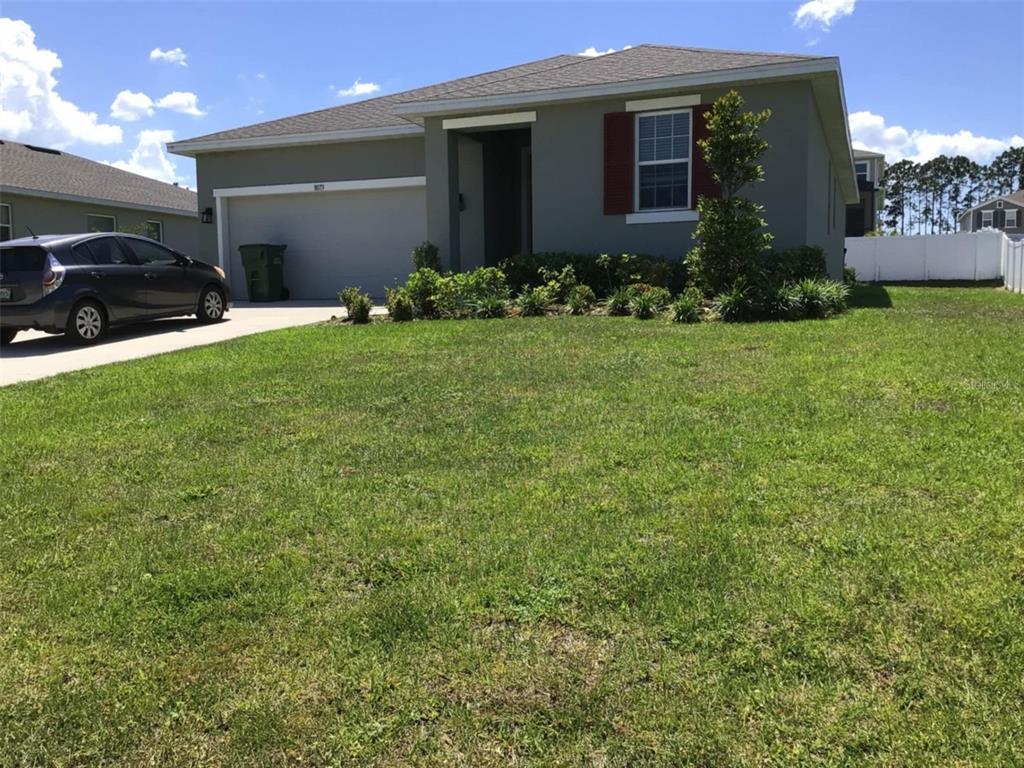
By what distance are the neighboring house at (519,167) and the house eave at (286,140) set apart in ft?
0.14

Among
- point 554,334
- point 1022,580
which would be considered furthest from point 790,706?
point 554,334

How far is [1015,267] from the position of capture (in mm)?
18984

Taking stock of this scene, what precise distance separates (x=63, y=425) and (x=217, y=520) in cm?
259

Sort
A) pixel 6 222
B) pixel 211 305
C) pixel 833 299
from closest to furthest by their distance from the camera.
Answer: pixel 833 299 < pixel 211 305 < pixel 6 222

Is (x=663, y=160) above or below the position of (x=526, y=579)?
above

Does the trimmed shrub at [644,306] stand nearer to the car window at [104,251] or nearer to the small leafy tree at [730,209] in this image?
the small leafy tree at [730,209]

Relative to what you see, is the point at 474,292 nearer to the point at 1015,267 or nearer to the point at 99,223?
the point at 1015,267

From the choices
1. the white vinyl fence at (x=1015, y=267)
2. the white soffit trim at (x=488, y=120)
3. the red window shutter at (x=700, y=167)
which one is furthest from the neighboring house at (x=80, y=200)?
the white vinyl fence at (x=1015, y=267)

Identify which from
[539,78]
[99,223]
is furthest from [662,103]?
[99,223]

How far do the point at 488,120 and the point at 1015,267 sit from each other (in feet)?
43.5

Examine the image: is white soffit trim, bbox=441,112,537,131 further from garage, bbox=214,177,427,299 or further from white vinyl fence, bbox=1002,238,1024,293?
white vinyl fence, bbox=1002,238,1024,293

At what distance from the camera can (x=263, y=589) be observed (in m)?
3.17

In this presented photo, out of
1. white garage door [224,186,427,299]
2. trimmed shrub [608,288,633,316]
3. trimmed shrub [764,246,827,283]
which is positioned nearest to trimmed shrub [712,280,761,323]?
trimmed shrub [764,246,827,283]

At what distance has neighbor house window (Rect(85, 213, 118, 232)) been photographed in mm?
22734
